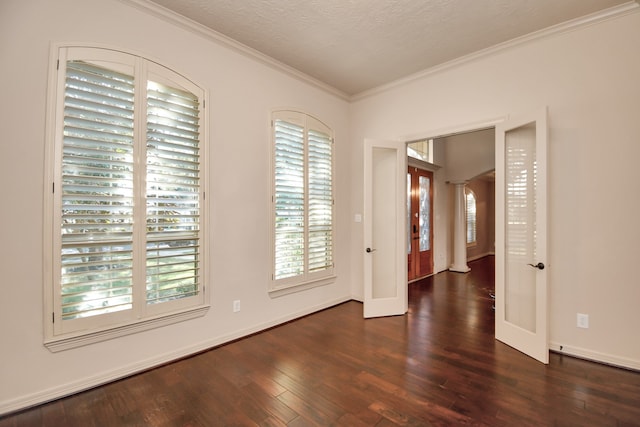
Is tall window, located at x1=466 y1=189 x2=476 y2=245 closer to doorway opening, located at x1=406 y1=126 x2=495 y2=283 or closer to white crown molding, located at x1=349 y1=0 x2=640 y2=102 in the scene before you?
doorway opening, located at x1=406 y1=126 x2=495 y2=283

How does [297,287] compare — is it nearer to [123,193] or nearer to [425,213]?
[123,193]

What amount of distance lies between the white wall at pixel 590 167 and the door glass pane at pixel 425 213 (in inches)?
128

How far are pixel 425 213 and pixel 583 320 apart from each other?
388 cm

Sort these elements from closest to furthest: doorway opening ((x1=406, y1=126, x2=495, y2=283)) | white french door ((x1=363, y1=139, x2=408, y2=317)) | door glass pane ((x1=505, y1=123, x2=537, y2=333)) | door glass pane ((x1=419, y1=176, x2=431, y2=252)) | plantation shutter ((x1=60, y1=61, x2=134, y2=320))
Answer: plantation shutter ((x1=60, y1=61, x2=134, y2=320))
door glass pane ((x1=505, y1=123, x2=537, y2=333))
white french door ((x1=363, y1=139, x2=408, y2=317))
doorway opening ((x1=406, y1=126, x2=495, y2=283))
door glass pane ((x1=419, y1=176, x2=431, y2=252))

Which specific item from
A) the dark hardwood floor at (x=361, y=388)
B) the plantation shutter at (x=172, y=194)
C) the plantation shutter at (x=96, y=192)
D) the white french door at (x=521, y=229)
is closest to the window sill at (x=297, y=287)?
the dark hardwood floor at (x=361, y=388)

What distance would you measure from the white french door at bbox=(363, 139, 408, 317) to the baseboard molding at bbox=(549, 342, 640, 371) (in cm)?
166

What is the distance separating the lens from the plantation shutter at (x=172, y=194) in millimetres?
2570

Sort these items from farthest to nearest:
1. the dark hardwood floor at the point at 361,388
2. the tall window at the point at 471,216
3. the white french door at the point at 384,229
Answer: the tall window at the point at 471,216, the white french door at the point at 384,229, the dark hardwood floor at the point at 361,388

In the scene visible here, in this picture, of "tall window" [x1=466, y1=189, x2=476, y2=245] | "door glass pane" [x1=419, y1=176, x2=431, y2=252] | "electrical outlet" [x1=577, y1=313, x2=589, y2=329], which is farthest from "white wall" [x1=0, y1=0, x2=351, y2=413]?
"tall window" [x1=466, y1=189, x2=476, y2=245]

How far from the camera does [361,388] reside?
2.26 metres

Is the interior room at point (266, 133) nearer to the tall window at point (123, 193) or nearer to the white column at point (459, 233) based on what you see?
the tall window at point (123, 193)

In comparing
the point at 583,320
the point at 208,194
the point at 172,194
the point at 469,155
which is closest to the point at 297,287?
the point at 208,194

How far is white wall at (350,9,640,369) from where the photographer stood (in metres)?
2.57

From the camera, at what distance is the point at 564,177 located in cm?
286
